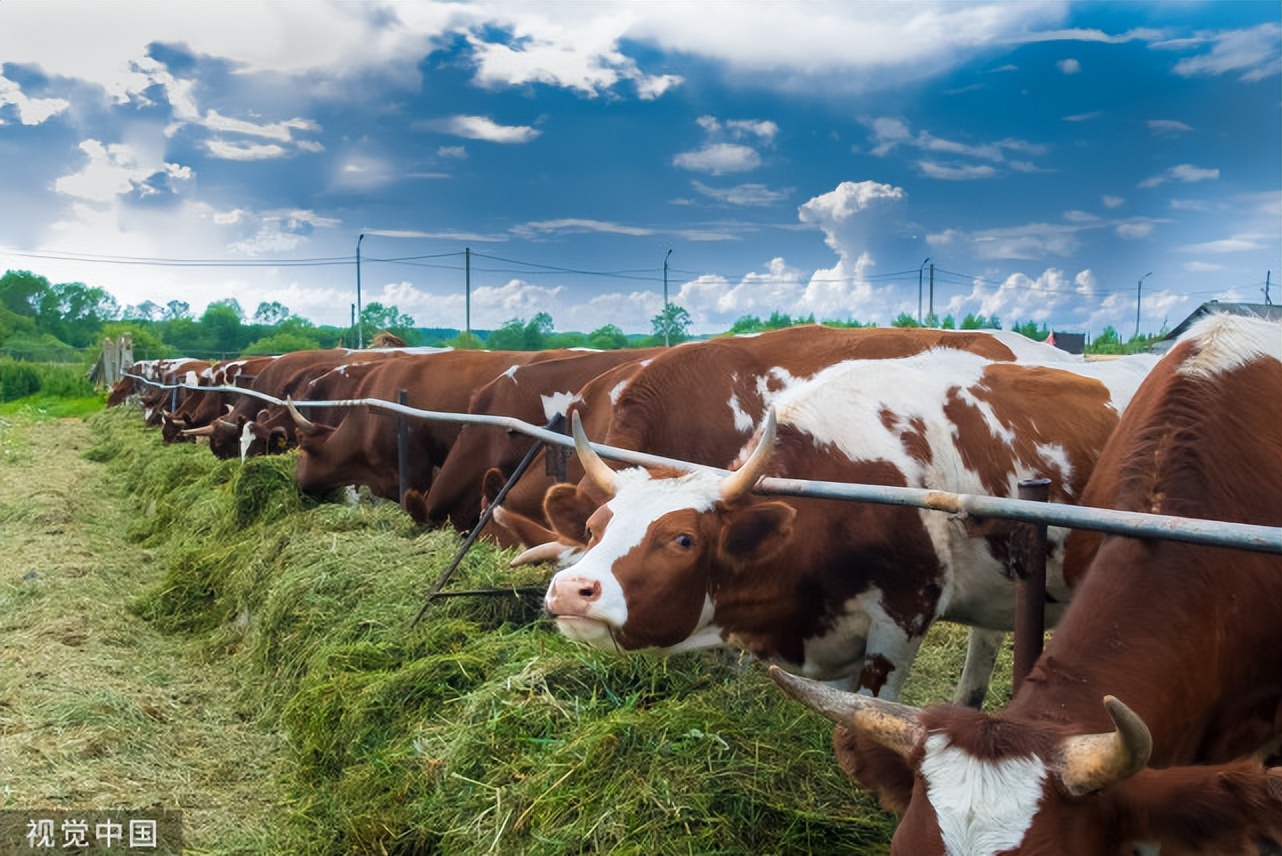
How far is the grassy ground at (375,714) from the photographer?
119 inches

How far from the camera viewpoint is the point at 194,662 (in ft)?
21.1

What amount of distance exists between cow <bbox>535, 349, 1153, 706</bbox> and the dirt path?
6.89 ft

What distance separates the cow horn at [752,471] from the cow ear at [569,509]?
31.5 inches

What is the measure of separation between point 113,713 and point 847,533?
4.09 m

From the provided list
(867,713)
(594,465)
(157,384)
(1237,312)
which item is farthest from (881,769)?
(157,384)

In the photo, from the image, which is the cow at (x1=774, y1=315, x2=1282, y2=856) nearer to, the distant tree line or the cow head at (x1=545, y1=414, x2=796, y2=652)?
the cow head at (x1=545, y1=414, x2=796, y2=652)

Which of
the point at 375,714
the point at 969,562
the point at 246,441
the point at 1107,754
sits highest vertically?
the point at 1107,754

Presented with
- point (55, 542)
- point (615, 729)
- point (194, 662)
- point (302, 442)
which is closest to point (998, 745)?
point (615, 729)

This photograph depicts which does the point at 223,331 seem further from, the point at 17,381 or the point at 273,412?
the point at 273,412

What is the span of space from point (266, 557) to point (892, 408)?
4.98m

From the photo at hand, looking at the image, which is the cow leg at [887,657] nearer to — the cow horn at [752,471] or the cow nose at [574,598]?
the cow horn at [752,471]

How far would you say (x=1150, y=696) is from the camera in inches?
87.4

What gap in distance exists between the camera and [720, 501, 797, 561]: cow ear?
3.44 meters

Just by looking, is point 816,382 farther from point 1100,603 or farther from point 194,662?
point 194,662
